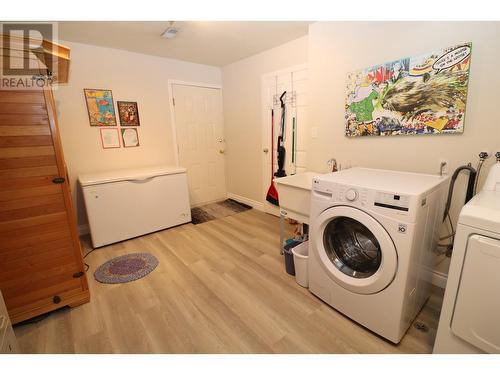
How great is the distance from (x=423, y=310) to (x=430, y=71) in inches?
64.8

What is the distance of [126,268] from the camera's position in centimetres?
218

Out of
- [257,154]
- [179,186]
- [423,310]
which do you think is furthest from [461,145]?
[179,186]

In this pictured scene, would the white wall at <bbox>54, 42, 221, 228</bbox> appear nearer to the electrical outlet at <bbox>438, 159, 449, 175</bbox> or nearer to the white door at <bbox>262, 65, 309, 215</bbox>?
the white door at <bbox>262, 65, 309, 215</bbox>

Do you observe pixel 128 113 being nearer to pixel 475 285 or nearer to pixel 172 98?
pixel 172 98

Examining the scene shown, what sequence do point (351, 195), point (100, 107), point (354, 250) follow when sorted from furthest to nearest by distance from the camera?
1. point (100, 107)
2. point (354, 250)
3. point (351, 195)

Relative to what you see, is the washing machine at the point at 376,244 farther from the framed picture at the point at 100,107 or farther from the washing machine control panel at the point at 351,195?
the framed picture at the point at 100,107

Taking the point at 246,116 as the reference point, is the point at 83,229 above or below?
below

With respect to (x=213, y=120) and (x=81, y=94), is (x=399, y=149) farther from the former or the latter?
(x=81, y=94)

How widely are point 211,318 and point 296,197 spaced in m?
1.08

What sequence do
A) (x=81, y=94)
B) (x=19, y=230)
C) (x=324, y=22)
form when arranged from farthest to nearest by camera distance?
(x=81, y=94)
(x=324, y=22)
(x=19, y=230)

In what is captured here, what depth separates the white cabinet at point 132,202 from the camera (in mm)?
2459

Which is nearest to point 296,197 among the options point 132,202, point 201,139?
point 132,202

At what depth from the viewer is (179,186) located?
2955 millimetres

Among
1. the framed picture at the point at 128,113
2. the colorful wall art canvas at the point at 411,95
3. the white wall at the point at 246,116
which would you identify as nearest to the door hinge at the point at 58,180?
the framed picture at the point at 128,113
